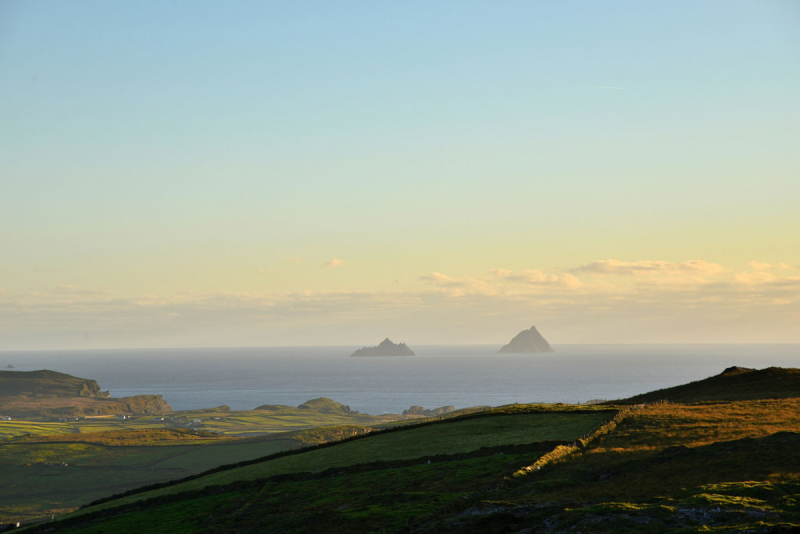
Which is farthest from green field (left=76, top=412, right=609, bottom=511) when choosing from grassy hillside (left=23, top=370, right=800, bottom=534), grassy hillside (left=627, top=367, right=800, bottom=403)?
grassy hillside (left=627, top=367, right=800, bottom=403)

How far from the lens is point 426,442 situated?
146 feet

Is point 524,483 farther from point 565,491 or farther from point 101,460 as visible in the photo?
point 101,460

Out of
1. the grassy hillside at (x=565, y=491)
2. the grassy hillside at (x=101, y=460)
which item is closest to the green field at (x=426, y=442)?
the grassy hillside at (x=565, y=491)

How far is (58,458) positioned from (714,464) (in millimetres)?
175408

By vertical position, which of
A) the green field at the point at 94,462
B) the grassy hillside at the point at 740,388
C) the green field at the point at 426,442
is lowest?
the green field at the point at 94,462

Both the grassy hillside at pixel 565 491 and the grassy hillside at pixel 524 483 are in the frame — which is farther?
the grassy hillside at pixel 524 483

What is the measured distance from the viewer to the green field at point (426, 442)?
40812 millimetres

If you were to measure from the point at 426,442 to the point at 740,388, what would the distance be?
34.7 m

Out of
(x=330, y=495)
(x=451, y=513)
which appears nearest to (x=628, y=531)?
(x=451, y=513)

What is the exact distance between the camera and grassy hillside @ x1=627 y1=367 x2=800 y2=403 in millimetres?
52312

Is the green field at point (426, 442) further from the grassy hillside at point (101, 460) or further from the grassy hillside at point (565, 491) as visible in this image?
the grassy hillside at point (101, 460)

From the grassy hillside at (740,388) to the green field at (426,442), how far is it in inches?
Answer: 540

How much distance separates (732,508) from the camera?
1861 cm

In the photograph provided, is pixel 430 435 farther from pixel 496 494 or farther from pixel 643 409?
pixel 496 494
